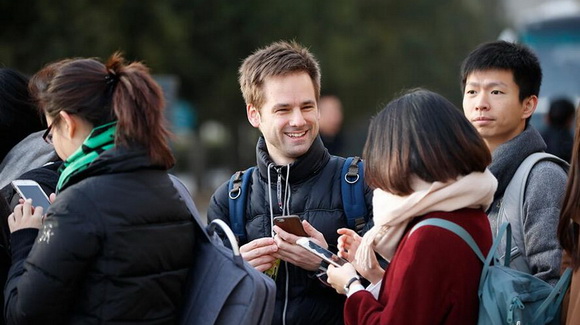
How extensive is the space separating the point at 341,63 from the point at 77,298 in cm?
2257

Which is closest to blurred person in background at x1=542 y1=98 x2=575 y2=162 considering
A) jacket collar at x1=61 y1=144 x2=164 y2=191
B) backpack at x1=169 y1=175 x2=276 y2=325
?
backpack at x1=169 y1=175 x2=276 y2=325

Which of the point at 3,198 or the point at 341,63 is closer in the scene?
the point at 3,198

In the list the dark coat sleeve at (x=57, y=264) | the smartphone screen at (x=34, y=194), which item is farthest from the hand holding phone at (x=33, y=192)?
the dark coat sleeve at (x=57, y=264)

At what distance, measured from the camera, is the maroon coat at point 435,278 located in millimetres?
3008

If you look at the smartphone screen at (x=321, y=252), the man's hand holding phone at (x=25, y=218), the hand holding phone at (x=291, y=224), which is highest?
the man's hand holding phone at (x=25, y=218)

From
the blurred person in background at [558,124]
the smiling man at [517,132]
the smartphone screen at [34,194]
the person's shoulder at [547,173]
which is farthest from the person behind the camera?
the blurred person in background at [558,124]

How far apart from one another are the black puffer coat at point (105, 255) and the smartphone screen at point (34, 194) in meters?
0.32

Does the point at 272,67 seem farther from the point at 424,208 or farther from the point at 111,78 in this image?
the point at 424,208

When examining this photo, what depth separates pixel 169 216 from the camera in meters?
3.22

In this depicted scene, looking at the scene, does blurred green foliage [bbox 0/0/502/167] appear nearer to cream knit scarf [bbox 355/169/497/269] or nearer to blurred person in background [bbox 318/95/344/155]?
blurred person in background [bbox 318/95/344/155]

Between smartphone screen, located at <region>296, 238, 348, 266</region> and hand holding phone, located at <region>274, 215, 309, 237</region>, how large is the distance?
88 mm

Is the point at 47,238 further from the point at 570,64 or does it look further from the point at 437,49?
the point at 437,49

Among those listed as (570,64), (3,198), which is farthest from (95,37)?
(3,198)

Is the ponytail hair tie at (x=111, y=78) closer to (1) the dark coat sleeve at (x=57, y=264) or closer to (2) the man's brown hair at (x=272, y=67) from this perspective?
(1) the dark coat sleeve at (x=57, y=264)
